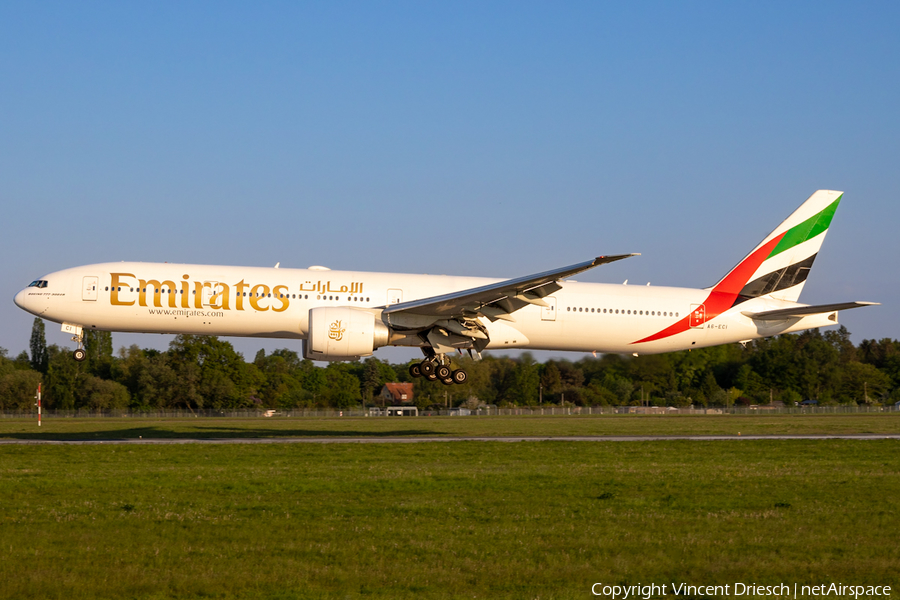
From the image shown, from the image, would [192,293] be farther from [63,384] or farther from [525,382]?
[63,384]

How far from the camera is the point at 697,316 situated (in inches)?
1379

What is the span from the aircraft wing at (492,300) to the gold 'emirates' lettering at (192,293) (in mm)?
4753

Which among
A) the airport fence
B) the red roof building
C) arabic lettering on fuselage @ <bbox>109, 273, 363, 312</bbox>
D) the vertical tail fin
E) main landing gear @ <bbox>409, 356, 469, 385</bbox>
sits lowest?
the airport fence

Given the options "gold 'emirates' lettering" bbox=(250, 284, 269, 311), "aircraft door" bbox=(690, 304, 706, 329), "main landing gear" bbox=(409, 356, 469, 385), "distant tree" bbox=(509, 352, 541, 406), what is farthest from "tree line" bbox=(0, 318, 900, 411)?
"gold 'emirates' lettering" bbox=(250, 284, 269, 311)

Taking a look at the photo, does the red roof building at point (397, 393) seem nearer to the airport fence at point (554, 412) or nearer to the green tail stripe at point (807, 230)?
the airport fence at point (554, 412)

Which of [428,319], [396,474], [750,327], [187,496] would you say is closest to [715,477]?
[396,474]

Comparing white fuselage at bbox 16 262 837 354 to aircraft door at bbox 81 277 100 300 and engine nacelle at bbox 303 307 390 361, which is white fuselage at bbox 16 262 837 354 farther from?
engine nacelle at bbox 303 307 390 361

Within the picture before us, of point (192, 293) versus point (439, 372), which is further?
point (439, 372)

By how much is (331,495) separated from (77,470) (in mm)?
7603

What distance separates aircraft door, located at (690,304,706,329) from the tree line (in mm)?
7075

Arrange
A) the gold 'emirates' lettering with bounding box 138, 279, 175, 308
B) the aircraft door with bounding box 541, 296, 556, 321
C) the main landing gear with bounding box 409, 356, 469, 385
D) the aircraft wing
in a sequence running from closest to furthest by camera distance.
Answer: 1. the aircraft wing
2. the gold 'emirates' lettering with bounding box 138, 279, 175, 308
3. the main landing gear with bounding box 409, 356, 469, 385
4. the aircraft door with bounding box 541, 296, 556, 321

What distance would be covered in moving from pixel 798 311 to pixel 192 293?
22812mm

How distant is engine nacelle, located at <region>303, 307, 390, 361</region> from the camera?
1180 inches

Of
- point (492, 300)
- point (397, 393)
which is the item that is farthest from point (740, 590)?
point (397, 393)
